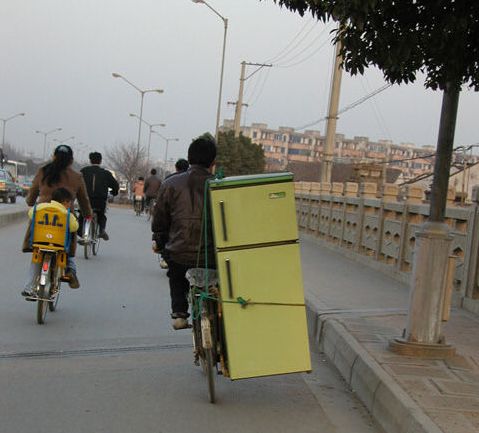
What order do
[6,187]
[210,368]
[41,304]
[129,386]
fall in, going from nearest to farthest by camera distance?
[210,368]
[129,386]
[41,304]
[6,187]

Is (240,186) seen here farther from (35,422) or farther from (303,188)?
(303,188)

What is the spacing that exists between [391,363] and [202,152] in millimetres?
2316

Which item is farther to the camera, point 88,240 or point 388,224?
point 388,224

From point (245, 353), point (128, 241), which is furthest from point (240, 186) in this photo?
point (128, 241)

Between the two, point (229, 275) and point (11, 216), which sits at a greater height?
point (229, 275)

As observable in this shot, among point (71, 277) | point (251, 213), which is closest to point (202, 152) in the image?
point (251, 213)

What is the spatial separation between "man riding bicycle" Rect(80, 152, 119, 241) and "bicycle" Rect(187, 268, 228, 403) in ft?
26.4

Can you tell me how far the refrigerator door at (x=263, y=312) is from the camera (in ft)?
16.5

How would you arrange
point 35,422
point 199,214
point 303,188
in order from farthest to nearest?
point 303,188, point 199,214, point 35,422

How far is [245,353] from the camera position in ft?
16.5

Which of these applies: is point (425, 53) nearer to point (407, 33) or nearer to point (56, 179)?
point (407, 33)

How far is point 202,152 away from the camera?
5688 millimetres

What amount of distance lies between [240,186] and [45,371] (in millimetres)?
2402

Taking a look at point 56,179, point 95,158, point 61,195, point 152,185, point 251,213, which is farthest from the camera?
point 152,185
